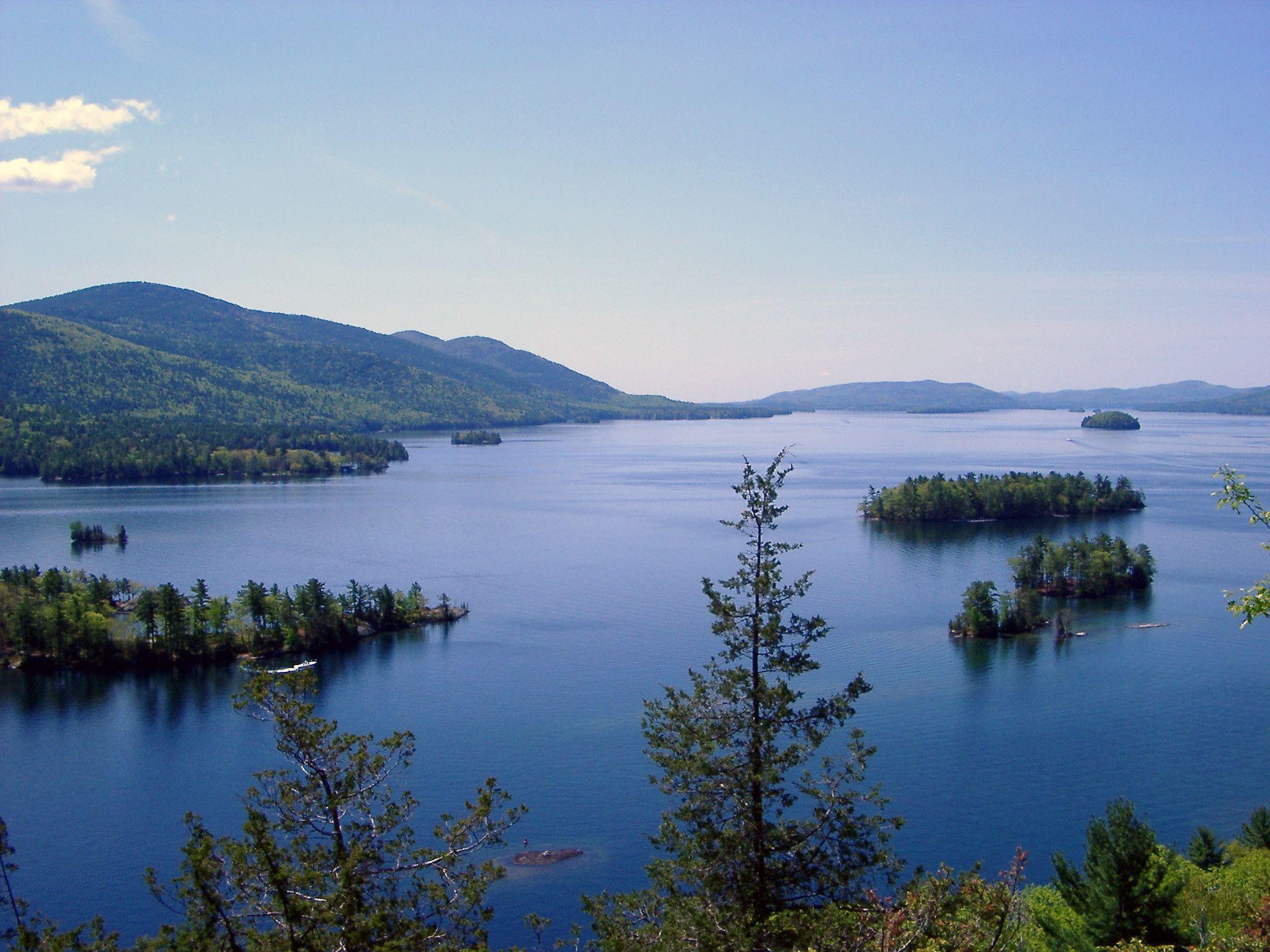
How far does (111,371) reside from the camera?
122m

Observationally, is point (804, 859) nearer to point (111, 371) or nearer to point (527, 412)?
point (111, 371)

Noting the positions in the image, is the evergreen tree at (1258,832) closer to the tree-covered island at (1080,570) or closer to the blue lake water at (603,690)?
the blue lake water at (603,690)

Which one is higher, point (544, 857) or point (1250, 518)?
point (1250, 518)

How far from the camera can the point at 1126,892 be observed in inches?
451

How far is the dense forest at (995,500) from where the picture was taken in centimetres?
5712

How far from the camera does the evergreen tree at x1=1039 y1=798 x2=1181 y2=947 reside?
36.8 ft

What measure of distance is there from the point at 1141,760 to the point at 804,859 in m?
16.5

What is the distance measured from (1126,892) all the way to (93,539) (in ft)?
157

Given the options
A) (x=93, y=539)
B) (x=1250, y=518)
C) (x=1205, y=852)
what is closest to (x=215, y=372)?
(x=93, y=539)

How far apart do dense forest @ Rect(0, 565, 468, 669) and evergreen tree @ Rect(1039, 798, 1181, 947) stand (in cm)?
2504

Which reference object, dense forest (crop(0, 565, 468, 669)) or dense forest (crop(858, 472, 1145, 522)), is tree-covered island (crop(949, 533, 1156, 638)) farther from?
dense forest (crop(0, 565, 468, 669))

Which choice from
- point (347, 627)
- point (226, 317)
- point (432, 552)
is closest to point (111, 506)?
point (432, 552)

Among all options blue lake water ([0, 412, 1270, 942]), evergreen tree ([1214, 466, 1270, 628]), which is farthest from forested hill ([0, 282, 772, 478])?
evergreen tree ([1214, 466, 1270, 628])

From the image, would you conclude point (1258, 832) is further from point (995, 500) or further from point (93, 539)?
point (93, 539)
